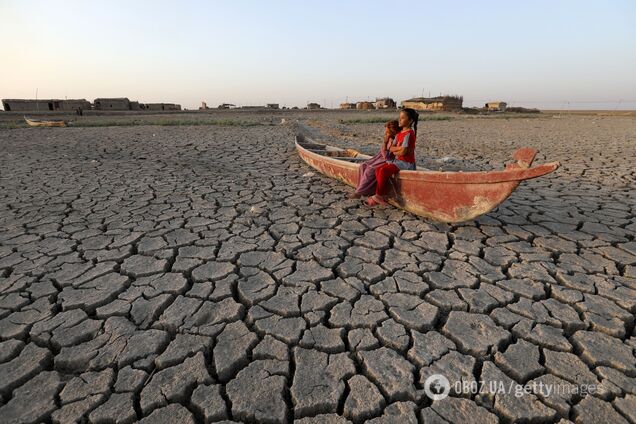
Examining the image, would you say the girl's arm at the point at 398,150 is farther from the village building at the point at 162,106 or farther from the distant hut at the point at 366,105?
the distant hut at the point at 366,105

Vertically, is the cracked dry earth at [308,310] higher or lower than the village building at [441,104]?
lower

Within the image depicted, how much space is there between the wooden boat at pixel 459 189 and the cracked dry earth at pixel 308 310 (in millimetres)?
220

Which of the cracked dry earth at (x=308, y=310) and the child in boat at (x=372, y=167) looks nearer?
the cracked dry earth at (x=308, y=310)

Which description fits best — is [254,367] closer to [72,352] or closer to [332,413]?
[332,413]

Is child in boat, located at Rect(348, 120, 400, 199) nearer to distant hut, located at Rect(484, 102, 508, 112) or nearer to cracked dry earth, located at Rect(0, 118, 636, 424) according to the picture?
cracked dry earth, located at Rect(0, 118, 636, 424)

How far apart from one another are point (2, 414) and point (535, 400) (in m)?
2.39

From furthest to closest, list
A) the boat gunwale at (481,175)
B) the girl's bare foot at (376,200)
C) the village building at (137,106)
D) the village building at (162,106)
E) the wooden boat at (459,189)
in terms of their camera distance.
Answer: the village building at (162,106) → the village building at (137,106) → the girl's bare foot at (376,200) → the wooden boat at (459,189) → the boat gunwale at (481,175)

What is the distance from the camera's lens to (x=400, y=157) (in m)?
3.86

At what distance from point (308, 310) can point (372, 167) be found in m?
2.12

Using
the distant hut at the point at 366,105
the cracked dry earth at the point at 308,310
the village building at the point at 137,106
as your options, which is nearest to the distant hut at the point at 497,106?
the distant hut at the point at 366,105

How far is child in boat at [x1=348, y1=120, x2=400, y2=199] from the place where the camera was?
3841mm

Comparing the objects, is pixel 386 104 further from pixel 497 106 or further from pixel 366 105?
pixel 497 106

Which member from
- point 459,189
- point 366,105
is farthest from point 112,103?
point 459,189

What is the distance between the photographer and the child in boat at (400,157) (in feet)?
12.0
